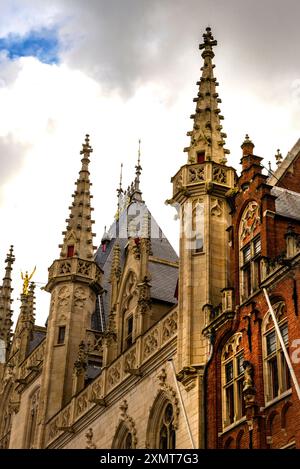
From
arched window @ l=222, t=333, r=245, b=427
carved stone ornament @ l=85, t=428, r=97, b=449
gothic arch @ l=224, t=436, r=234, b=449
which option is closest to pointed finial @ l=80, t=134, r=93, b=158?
carved stone ornament @ l=85, t=428, r=97, b=449

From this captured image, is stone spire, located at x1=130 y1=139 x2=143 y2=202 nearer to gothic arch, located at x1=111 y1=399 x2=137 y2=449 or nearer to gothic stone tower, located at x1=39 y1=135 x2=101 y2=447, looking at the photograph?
gothic stone tower, located at x1=39 y1=135 x2=101 y2=447

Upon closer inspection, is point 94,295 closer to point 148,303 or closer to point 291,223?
point 148,303

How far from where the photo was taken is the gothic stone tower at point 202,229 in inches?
1232

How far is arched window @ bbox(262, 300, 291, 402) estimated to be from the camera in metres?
26.6

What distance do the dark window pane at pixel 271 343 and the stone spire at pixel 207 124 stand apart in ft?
31.0

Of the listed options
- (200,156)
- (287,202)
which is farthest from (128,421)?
(200,156)

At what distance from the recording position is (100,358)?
45000 millimetres

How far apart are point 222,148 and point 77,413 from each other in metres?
13.3

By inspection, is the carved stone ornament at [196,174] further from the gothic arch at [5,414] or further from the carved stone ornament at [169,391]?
the gothic arch at [5,414]

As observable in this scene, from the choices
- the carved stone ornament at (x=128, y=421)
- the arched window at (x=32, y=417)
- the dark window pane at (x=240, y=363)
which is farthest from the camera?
the arched window at (x=32, y=417)

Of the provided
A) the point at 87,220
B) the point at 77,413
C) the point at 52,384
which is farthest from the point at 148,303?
the point at 87,220

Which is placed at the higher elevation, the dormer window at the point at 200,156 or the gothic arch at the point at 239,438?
the dormer window at the point at 200,156

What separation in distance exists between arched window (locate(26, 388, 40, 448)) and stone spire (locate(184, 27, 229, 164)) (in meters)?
18.4

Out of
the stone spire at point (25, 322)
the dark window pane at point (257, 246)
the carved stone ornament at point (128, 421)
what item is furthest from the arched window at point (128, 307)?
the stone spire at point (25, 322)
